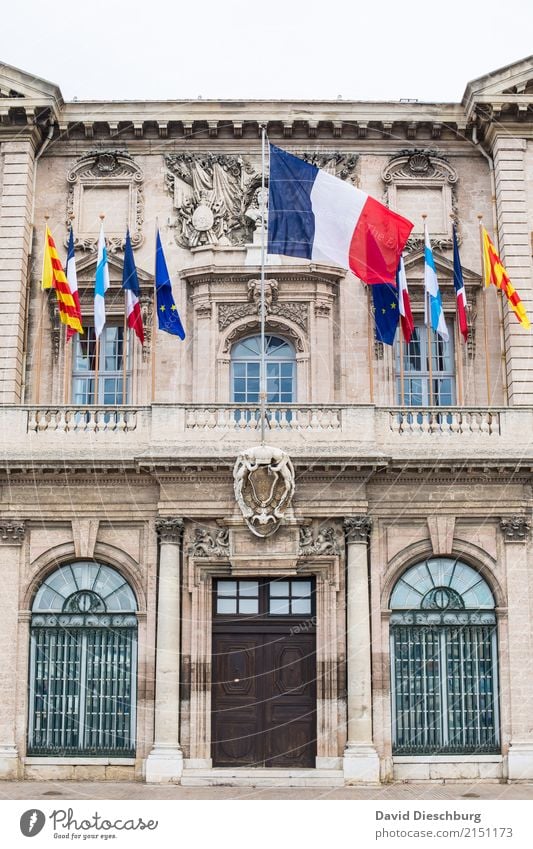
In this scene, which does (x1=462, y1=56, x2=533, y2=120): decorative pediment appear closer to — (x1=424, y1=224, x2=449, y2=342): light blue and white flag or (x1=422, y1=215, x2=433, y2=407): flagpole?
(x1=422, y1=215, x2=433, y2=407): flagpole

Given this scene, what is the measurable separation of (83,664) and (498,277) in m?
11.9

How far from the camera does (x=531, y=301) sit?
27375mm

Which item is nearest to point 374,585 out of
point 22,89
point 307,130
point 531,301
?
point 531,301

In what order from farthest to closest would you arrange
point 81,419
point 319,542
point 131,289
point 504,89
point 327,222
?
point 504,89 → point 131,289 → point 81,419 → point 319,542 → point 327,222

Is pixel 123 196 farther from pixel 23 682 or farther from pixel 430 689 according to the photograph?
pixel 430 689

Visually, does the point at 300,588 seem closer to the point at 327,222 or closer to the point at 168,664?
the point at 168,664

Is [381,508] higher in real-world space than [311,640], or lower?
higher

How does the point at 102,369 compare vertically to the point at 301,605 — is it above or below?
above

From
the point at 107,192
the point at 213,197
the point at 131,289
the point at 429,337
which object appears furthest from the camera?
the point at 107,192

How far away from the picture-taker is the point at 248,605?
25.7m

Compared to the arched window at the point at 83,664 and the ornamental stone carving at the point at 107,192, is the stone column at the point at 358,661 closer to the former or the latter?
the arched window at the point at 83,664

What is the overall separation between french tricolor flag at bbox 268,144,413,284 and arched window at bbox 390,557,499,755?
6.52m

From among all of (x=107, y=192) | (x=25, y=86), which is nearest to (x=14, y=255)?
(x=107, y=192)

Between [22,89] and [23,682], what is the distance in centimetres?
1314
